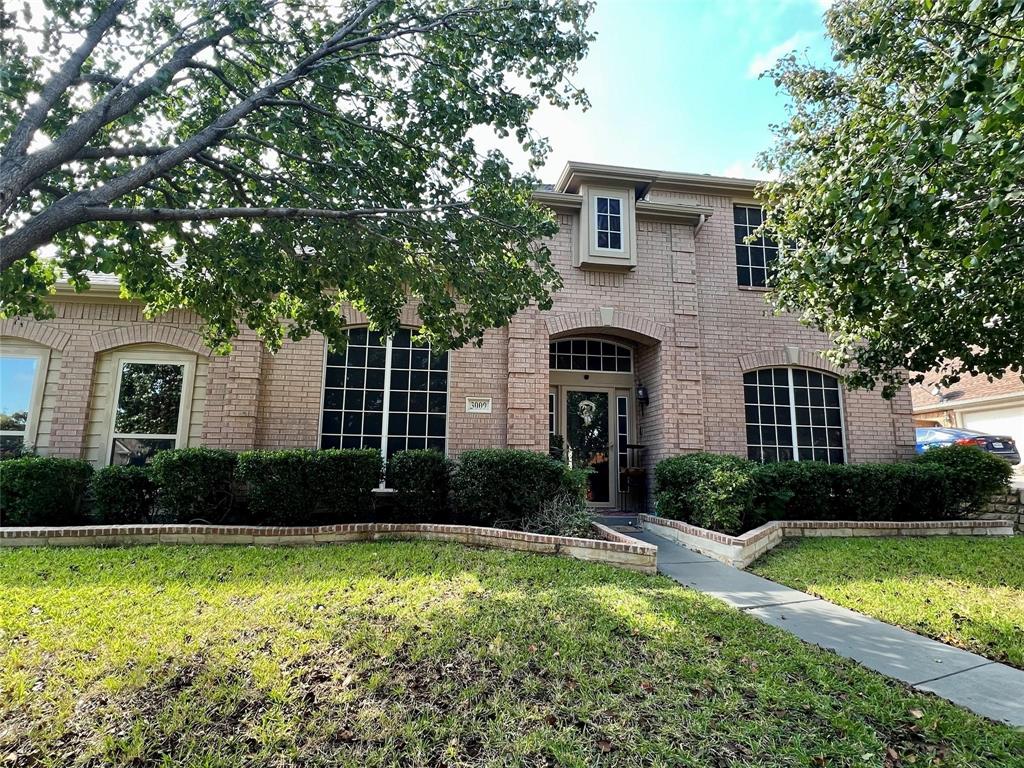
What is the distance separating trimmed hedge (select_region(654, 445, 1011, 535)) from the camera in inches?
310

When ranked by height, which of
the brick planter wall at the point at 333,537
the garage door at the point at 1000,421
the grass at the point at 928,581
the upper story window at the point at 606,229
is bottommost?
the grass at the point at 928,581

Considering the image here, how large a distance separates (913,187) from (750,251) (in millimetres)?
7221

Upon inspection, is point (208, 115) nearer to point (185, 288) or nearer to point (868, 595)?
point (185, 288)

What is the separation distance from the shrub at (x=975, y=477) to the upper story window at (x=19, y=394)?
14595mm

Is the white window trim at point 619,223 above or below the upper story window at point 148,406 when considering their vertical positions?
above

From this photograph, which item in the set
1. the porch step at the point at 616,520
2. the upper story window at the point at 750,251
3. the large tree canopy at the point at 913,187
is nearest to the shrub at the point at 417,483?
the porch step at the point at 616,520

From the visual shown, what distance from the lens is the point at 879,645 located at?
13.1 feet

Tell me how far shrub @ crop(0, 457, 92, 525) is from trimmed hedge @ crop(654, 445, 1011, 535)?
8.73 metres

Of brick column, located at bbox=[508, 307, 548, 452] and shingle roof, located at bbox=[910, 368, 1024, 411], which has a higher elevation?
shingle roof, located at bbox=[910, 368, 1024, 411]

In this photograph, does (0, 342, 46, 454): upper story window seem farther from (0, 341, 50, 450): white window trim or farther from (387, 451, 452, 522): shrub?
(387, 451, 452, 522): shrub

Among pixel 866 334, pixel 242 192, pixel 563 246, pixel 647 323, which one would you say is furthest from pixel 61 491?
pixel 866 334

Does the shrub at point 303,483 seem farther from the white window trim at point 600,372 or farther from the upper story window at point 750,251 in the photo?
the upper story window at point 750,251

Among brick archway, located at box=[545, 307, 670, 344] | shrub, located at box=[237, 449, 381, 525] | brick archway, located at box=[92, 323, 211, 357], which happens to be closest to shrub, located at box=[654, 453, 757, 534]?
brick archway, located at box=[545, 307, 670, 344]

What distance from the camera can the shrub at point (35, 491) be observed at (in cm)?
691
